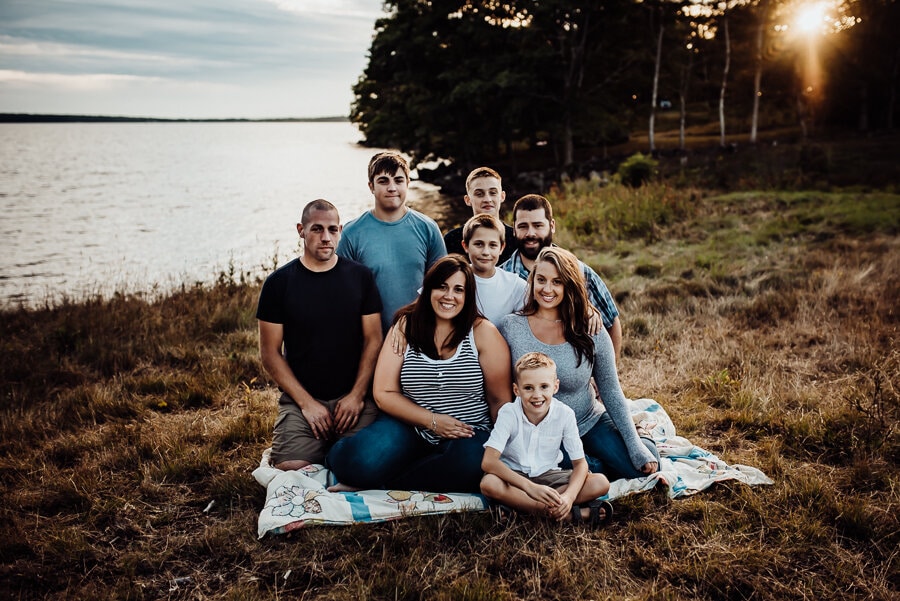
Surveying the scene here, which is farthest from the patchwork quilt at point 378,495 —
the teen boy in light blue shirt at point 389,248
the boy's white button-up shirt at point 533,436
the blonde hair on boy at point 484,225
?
the blonde hair on boy at point 484,225

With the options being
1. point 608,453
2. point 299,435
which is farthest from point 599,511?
point 299,435

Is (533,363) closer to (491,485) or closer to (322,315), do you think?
(491,485)

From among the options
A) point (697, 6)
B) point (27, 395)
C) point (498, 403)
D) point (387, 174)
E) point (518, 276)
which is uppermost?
point (697, 6)

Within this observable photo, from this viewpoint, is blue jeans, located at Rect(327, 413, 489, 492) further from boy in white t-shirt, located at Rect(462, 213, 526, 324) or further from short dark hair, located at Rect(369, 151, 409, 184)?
short dark hair, located at Rect(369, 151, 409, 184)

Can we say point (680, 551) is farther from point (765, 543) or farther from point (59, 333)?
point (59, 333)

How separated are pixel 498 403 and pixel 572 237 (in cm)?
960

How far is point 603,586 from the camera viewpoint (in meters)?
3.18

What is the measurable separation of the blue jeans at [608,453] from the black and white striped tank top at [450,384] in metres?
0.73

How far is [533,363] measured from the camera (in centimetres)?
358

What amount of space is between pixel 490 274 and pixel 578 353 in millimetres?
859

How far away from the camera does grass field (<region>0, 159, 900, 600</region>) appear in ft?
10.6

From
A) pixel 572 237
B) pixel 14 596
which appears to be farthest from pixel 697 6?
pixel 14 596

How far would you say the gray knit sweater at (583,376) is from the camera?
400cm

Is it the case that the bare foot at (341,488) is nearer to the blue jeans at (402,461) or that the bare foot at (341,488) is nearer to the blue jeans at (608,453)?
the blue jeans at (402,461)
